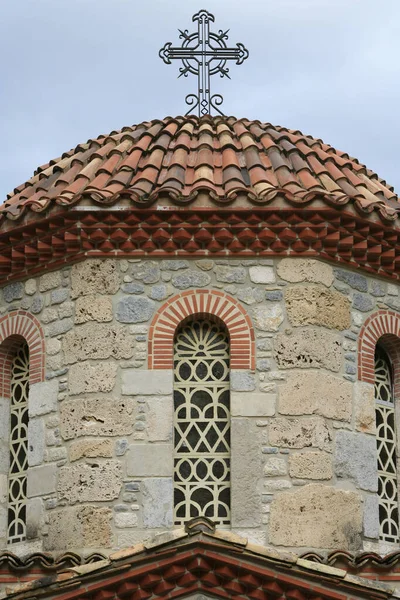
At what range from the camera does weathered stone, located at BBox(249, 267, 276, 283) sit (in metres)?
12.2

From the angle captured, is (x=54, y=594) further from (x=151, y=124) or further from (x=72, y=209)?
(x=151, y=124)

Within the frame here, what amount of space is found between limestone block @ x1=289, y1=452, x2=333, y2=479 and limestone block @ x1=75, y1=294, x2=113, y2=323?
214 centimetres

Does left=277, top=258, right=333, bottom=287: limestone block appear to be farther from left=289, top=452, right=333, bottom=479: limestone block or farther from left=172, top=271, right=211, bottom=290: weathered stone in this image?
left=289, top=452, right=333, bottom=479: limestone block

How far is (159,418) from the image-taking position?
11773 mm

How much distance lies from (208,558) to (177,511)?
2079mm

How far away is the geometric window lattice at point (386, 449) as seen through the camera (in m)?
12.3

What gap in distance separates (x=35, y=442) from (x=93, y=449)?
0.75 meters

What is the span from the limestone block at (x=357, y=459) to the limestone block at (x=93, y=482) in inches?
77.7

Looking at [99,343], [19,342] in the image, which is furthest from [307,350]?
[19,342]

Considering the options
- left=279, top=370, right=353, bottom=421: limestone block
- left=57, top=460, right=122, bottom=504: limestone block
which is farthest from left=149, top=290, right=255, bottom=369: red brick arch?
left=57, top=460, right=122, bottom=504: limestone block

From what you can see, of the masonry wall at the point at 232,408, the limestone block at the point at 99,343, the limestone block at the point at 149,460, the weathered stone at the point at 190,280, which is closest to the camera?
the masonry wall at the point at 232,408

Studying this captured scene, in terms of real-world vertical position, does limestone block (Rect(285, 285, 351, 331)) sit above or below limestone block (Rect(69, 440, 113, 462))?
above

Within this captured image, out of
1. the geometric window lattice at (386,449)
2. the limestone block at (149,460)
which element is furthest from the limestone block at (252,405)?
the geometric window lattice at (386,449)

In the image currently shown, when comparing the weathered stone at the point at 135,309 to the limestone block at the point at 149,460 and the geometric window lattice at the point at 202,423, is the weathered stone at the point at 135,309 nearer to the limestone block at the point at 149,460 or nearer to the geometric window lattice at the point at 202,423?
the geometric window lattice at the point at 202,423
